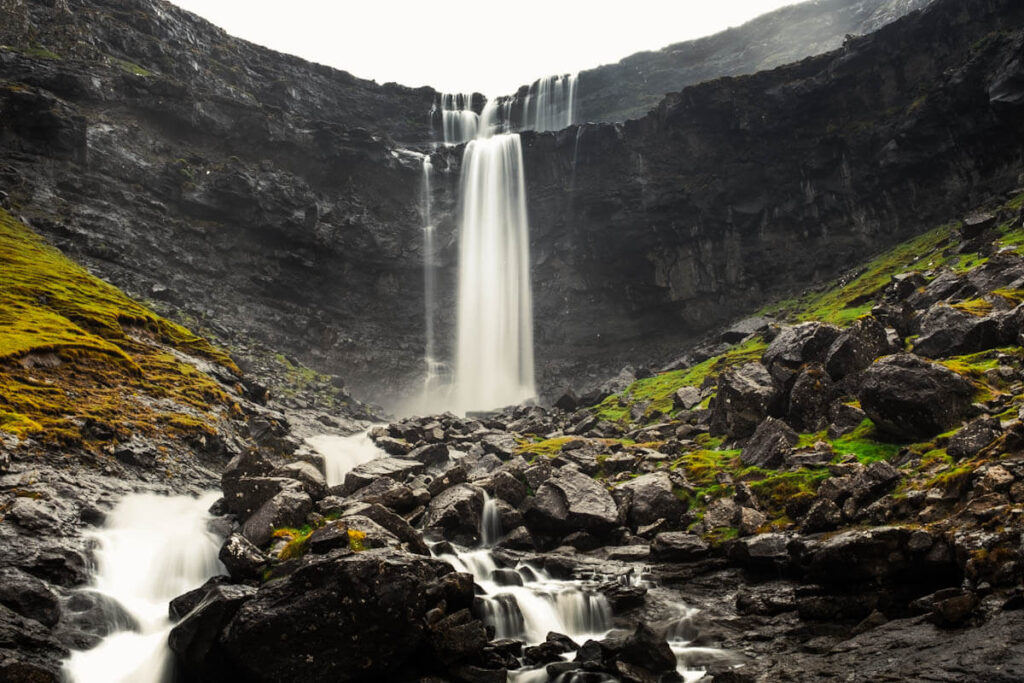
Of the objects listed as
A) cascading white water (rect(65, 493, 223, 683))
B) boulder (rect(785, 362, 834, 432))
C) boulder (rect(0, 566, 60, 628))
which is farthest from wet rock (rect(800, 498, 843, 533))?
boulder (rect(0, 566, 60, 628))

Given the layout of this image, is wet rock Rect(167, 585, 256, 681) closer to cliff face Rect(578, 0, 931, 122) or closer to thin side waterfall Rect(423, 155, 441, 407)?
thin side waterfall Rect(423, 155, 441, 407)

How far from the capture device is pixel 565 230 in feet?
225

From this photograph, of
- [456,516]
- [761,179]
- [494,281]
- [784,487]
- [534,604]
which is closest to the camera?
[534,604]

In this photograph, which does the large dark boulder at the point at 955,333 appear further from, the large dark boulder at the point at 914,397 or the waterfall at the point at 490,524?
the waterfall at the point at 490,524

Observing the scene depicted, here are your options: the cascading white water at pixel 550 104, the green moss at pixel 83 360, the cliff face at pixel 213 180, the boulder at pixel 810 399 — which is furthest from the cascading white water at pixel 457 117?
the boulder at pixel 810 399

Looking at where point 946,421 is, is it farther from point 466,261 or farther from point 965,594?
point 466,261

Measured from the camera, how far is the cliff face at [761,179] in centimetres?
5409

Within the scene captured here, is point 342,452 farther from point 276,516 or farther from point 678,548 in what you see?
point 678,548

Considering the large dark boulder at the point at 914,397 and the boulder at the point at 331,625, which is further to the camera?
the large dark boulder at the point at 914,397

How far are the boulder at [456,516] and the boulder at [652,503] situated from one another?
5.14 metres

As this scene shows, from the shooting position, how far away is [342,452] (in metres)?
32.9

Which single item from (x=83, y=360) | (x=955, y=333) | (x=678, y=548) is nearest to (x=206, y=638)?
(x=678, y=548)

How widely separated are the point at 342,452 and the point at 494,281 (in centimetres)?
3977

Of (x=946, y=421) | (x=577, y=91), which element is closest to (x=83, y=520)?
(x=946, y=421)
